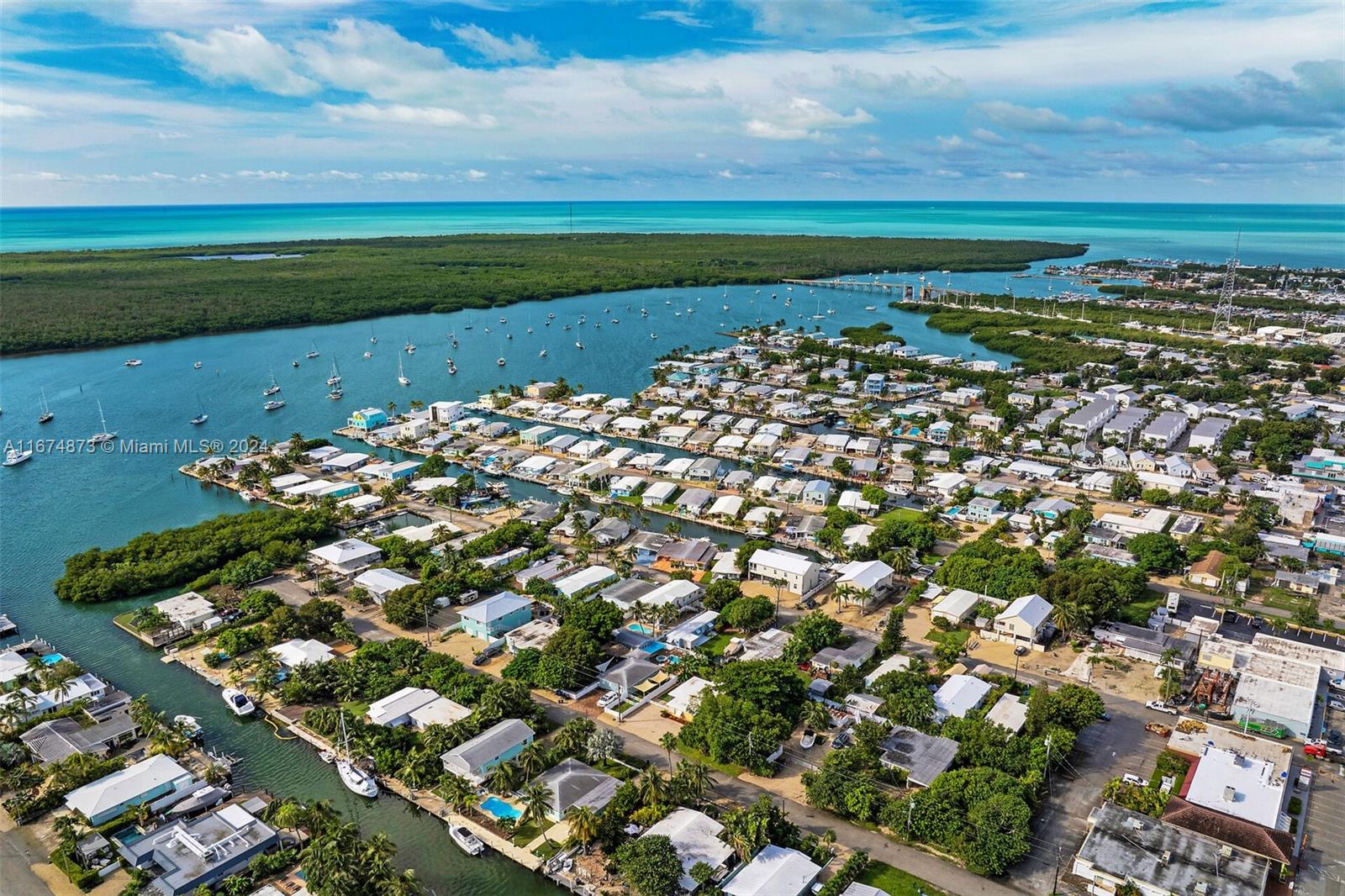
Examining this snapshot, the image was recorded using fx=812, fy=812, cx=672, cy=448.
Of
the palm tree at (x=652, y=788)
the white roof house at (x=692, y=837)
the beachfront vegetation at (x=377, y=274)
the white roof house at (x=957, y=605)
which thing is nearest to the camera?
the white roof house at (x=692, y=837)

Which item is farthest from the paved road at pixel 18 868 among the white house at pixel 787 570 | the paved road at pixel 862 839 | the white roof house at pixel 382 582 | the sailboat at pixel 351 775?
the white house at pixel 787 570

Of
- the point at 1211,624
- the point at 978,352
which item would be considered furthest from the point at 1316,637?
the point at 978,352

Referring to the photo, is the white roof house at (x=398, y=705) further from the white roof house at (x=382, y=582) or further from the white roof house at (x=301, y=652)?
the white roof house at (x=382, y=582)

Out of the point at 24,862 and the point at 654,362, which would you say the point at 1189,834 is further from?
the point at 654,362

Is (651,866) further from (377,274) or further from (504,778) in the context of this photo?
(377,274)

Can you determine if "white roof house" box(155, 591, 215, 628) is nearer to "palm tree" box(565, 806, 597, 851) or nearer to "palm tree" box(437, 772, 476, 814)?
"palm tree" box(437, 772, 476, 814)

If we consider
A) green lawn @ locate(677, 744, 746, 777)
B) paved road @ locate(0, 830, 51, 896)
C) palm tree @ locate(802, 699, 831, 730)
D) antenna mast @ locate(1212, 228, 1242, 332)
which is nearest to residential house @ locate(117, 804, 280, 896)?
paved road @ locate(0, 830, 51, 896)

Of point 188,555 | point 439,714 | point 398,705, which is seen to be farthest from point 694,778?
point 188,555
